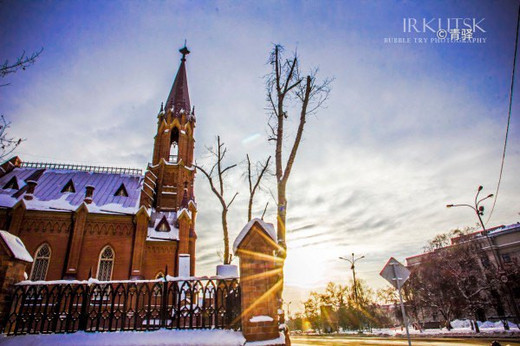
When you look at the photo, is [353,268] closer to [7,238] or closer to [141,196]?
[141,196]

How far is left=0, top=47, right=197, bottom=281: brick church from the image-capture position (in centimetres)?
1923

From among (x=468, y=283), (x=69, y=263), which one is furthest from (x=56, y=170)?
(x=468, y=283)

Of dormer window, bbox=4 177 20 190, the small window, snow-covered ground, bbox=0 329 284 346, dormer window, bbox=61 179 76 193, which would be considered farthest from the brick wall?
the small window

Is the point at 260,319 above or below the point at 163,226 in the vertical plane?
below

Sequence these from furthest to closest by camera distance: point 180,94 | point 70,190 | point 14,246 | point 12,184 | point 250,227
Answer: point 180,94, point 70,190, point 12,184, point 14,246, point 250,227

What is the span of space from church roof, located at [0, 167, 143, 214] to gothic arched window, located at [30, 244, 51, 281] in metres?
2.87

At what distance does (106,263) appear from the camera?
789 inches

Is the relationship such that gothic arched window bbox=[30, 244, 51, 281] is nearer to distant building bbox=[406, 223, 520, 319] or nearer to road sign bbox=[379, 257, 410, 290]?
road sign bbox=[379, 257, 410, 290]

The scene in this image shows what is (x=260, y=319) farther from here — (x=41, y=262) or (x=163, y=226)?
(x=41, y=262)

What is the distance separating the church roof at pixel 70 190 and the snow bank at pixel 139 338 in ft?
57.1

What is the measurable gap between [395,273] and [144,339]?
6.67m

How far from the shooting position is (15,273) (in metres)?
6.02

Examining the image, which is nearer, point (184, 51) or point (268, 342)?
point (268, 342)

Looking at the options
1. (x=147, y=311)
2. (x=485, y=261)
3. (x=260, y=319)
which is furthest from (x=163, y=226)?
(x=485, y=261)
